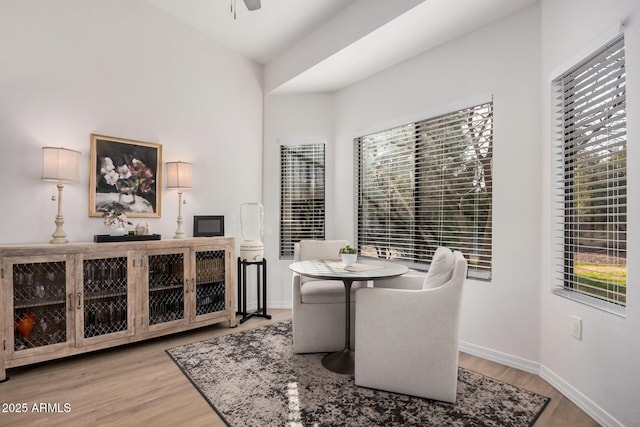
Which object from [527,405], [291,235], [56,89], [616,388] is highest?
[56,89]

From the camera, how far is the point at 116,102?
3.21m

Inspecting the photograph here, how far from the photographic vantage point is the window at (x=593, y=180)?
192cm

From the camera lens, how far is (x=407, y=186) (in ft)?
11.8

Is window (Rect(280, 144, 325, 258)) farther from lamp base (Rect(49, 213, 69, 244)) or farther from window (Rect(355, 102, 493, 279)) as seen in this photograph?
lamp base (Rect(49, 213, 69, 244))

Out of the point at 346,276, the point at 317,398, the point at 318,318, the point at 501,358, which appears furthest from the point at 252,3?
the point at 501,358

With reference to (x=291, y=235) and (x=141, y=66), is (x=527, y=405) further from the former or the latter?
(x=141, y=66)

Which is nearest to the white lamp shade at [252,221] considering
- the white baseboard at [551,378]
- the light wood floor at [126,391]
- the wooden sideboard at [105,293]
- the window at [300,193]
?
the window at [300,193]

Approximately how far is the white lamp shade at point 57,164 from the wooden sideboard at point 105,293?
0.55m

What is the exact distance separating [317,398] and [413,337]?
71 centimetres

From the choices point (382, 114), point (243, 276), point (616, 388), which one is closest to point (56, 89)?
point (243, 276)

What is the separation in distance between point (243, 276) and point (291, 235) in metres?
0.89

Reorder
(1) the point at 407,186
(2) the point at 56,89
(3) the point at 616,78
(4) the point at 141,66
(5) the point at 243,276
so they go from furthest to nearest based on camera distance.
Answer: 1. (5) the point at 243,276
2. (1) the point at 407,186
3. (4) the point at 141,66
4. (2) the point at 56,89
5. (3) the point at 616,78

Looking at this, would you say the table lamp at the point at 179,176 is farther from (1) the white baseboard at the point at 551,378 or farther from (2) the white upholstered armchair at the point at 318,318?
(1) the white baseboard at the point at 551,378

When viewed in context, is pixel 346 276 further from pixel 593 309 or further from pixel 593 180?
pixel 593 180
